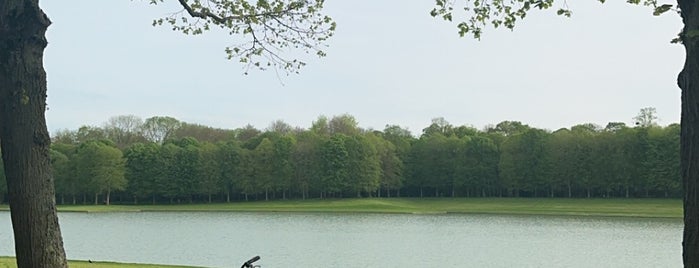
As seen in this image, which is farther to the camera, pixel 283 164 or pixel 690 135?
pixel 283 164

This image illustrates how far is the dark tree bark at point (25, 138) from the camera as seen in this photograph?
6957 millimetres

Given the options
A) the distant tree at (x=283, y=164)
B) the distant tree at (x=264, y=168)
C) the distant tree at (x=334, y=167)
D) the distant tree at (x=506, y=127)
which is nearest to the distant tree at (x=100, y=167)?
the distant tree at (x=264, y=168)

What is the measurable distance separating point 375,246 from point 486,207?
4304 cm

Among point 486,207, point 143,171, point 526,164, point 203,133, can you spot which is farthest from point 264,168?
point 203,133

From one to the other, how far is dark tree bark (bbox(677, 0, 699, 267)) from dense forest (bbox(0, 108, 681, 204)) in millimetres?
70314

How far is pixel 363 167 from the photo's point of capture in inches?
3184

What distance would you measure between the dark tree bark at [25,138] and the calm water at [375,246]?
46.6ft

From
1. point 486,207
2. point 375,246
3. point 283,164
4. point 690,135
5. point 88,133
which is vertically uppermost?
point 88,133

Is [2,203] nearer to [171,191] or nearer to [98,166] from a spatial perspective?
[98,166]

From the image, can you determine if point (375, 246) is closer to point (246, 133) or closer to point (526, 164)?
point (526, 164)

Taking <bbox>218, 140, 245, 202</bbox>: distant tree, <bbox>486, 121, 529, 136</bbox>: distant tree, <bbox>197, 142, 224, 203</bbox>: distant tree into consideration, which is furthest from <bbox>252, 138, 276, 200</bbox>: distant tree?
<bbox>486, 121, 529, 136</bbox>: distant tree

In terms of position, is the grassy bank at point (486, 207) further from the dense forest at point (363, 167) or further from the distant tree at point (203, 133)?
the distant tree at point (203, 133)

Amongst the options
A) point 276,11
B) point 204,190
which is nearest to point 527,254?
point 276,11

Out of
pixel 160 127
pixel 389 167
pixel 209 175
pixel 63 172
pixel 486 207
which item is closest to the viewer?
pixel 486 207
